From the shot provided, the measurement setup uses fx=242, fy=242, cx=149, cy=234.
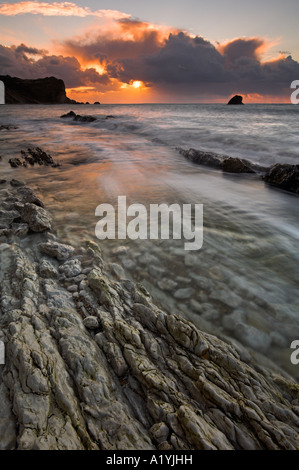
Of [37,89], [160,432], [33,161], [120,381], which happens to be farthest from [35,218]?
[37,89]

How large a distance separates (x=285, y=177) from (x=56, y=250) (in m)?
7.12

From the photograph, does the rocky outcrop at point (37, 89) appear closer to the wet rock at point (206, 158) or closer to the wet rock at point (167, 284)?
the wet rock at point (206, 158)

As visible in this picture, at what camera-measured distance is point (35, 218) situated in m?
4.21

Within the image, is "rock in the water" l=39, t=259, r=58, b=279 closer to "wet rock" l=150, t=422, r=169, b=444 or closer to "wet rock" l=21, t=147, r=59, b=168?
"wet rock" l=150, t=422, r=169, b=444

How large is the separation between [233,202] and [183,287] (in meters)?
3.70

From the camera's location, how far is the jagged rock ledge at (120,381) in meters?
1.61

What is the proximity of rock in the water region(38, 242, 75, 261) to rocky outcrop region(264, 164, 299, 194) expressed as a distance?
6769 mm

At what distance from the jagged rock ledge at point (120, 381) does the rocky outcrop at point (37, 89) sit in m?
186

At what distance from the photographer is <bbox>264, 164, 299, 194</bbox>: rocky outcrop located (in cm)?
731

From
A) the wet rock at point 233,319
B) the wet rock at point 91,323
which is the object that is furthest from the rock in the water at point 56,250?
the wet rock at point 233,319

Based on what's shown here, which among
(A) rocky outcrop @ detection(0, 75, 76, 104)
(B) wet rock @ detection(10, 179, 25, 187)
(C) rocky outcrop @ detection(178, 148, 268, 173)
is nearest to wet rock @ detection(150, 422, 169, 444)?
(B) wet rock @ detection(10, 179, 25, 187)
